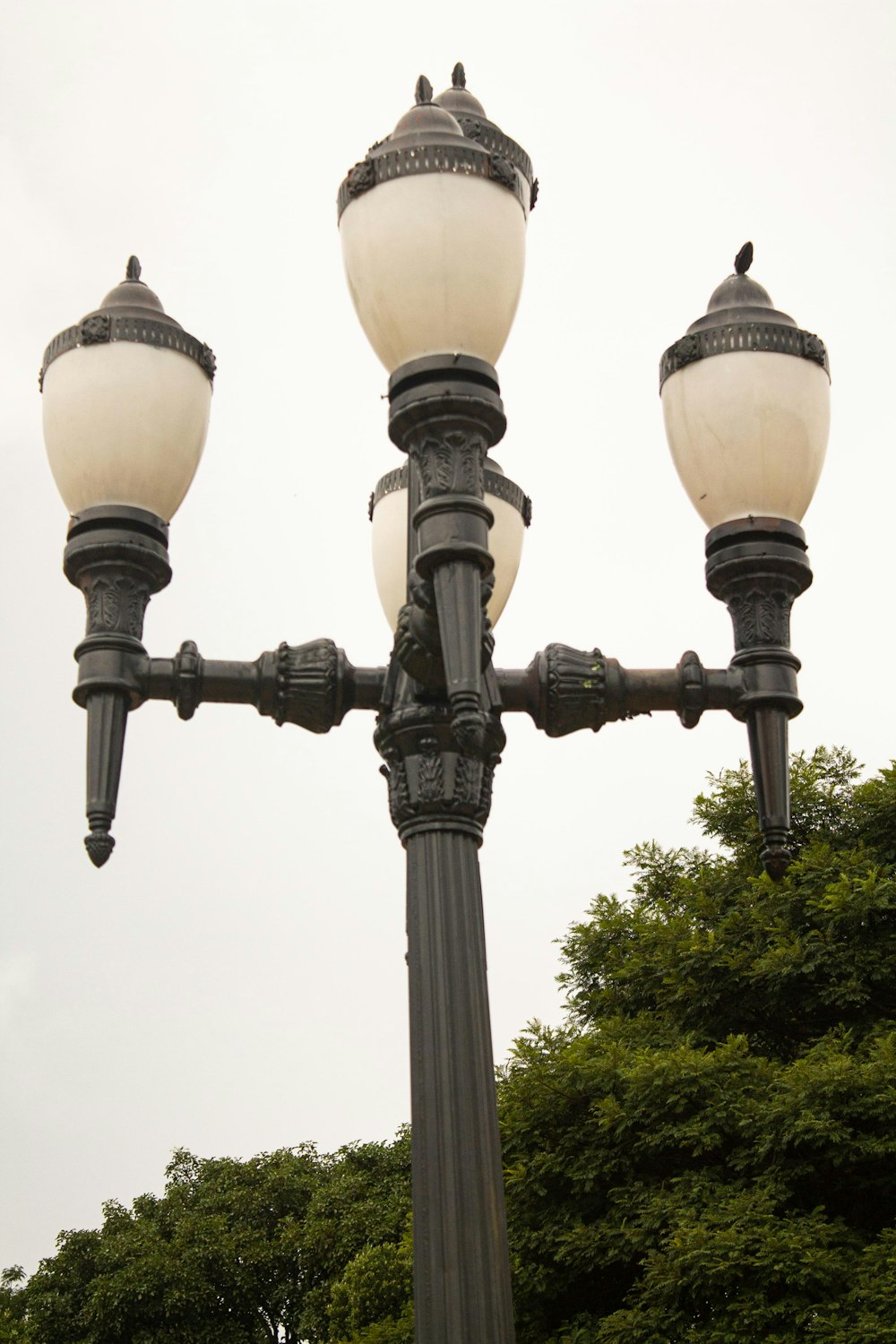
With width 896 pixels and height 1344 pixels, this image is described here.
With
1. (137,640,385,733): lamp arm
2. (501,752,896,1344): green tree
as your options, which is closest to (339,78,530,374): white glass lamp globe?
(137,640,385,733): lamp arm

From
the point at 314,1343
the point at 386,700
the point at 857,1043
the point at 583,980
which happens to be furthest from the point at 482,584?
the point at 314,1343

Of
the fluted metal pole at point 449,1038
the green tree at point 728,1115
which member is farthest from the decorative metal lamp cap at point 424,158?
the green tree at point 728,1115

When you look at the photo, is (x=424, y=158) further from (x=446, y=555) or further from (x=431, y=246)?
(x=446, y=555)

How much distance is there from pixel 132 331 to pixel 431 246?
96 cm

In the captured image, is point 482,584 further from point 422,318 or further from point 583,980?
point 583,980

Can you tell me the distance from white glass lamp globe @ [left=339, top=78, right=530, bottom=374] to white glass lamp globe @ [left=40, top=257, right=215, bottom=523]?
68 centimetres

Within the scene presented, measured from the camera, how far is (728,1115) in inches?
639

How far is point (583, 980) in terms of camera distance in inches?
834

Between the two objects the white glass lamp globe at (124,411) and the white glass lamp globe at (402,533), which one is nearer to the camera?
the white glass lamp globe at (124,411)

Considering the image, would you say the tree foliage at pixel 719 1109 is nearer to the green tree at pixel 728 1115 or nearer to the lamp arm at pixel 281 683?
the green tree at pixel 728 1115

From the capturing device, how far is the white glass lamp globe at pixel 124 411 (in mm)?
3902

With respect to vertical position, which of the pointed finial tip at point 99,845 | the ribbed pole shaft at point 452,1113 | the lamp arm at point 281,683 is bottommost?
the ribbed pole shaft at point 452,1113

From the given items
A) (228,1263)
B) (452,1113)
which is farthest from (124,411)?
(228,1263)

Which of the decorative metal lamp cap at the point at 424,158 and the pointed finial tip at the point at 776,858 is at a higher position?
the decorative metal lamp cap at the point at 424,158
